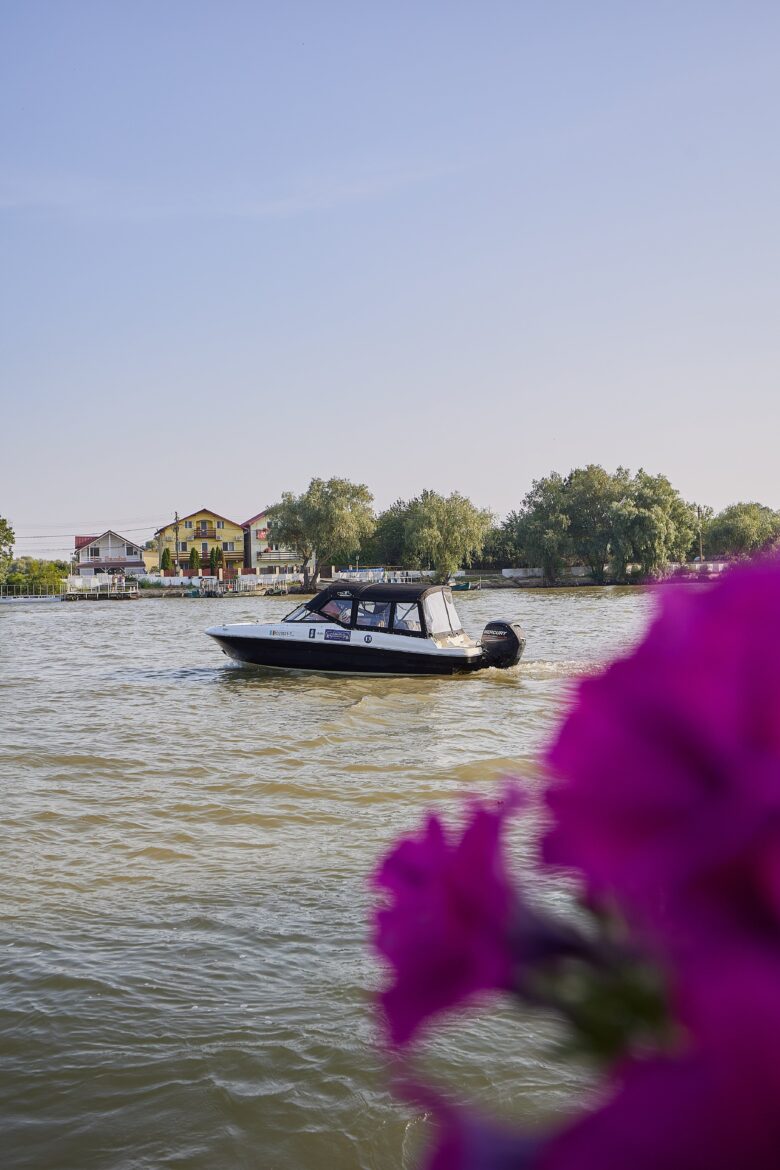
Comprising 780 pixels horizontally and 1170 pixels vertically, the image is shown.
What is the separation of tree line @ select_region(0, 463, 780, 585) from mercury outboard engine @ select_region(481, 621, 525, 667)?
5736cm

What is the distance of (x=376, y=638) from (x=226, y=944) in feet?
51.9

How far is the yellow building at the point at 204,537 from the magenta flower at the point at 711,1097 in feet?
361

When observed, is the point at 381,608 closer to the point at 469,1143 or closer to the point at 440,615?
the point at 440,615

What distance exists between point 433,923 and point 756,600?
180 millimetres

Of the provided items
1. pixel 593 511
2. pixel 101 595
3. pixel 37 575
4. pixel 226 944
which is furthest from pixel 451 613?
pixel 37 575

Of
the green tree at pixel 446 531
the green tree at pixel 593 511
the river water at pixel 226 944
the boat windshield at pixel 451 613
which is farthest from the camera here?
the green tree at pixel 593 511

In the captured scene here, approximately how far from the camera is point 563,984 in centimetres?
40

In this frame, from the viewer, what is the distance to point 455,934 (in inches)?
15.6

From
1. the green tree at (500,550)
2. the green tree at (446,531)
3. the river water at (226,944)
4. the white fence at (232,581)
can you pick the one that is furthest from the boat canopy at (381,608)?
the green tree at (500,550)

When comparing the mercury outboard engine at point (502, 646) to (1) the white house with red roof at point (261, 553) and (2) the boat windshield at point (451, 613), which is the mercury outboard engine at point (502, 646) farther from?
(1) the white house with red roof at point (261, 553)

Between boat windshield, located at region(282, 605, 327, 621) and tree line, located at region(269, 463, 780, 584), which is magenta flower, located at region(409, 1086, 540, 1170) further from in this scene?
tree line, located at region(269, 463, 780, 584)

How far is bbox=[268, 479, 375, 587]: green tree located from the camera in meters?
87.4

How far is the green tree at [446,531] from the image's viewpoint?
283 ft

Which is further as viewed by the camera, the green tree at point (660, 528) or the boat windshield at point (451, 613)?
the green tree at point (660, 528)
